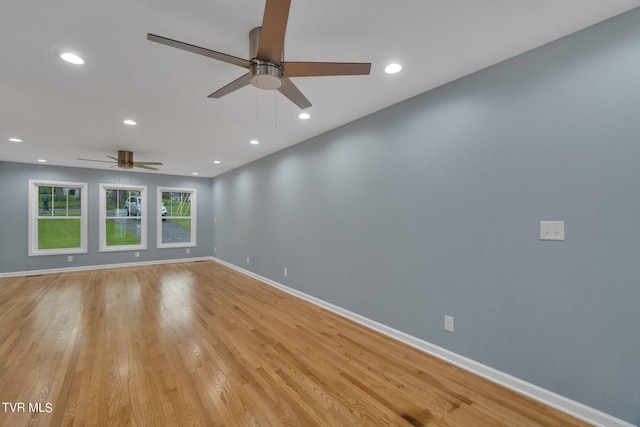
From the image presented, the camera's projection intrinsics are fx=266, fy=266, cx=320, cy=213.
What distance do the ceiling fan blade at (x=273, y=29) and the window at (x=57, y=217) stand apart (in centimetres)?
749

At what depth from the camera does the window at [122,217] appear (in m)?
6.83

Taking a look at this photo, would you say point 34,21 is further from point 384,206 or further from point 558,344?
point 558,344

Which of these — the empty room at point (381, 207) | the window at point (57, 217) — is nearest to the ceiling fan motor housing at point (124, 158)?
the empty room at point (381, 207)

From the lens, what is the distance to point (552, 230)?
6.24 feet

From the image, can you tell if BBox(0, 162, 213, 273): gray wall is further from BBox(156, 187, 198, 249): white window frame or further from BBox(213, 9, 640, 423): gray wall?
BBox(213, 9, 640, 423): gray wall

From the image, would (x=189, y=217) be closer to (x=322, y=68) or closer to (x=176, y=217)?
(x=176, y=217)

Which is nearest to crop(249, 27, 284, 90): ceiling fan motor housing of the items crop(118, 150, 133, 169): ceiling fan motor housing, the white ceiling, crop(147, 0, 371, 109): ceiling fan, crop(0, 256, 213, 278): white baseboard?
crop(147, 0, 371, 109): ceiling fan

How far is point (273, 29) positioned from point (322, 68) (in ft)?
1.27

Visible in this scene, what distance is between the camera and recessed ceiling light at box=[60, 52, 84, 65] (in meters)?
1.99

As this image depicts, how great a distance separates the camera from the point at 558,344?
187cm

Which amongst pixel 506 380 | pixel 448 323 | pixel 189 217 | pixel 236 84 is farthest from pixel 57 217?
pixel 506 380

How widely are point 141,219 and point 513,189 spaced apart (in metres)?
8.35

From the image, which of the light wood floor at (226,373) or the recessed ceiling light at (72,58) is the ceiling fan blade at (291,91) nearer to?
the recessed ceiling light at (72,58)

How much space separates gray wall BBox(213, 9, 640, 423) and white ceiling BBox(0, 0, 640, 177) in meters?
0.27
